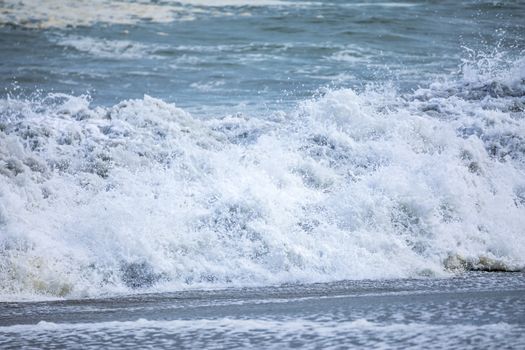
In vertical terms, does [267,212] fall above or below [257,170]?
below

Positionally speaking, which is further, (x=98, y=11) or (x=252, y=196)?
(x=98, y=11)

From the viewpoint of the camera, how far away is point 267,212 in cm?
798

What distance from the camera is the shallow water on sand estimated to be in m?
4.29

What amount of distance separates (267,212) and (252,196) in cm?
26

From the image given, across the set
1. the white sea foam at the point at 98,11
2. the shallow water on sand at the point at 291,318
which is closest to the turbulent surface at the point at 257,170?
the shallow water on sand at the point at 291,318

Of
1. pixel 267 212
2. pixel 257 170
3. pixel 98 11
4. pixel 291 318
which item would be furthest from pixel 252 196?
pixel 98 11

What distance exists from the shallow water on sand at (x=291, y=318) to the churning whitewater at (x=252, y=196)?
2.16 feet

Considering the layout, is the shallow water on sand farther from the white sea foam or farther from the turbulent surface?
the white sea foam

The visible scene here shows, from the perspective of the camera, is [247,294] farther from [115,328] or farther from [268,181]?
[268,181]

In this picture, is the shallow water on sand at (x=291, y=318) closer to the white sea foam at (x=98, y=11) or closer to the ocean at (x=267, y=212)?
the ocean at (x=267, y=212)

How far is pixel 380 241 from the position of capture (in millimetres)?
7629

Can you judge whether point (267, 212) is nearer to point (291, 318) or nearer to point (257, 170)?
point (257, 170)

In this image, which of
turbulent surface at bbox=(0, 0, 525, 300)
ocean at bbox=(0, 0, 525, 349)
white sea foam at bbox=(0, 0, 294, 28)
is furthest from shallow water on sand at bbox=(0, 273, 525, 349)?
white sea foam at bbox=(0, 0, 294, 28)

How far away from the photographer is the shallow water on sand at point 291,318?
14.1 ft
